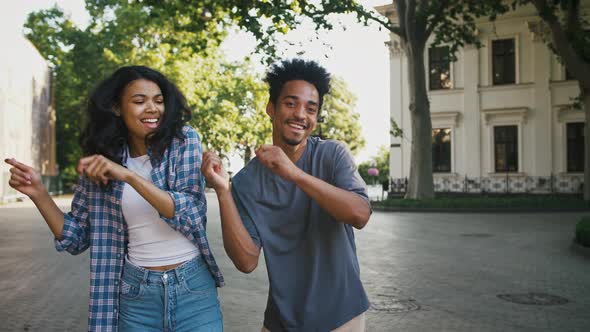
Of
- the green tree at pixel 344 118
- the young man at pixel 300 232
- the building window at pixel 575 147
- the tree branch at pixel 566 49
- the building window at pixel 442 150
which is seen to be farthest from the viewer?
the green tree at pixel 344 118

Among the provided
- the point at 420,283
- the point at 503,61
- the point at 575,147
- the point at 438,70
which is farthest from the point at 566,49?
the point at 420,283

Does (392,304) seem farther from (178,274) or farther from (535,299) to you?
(178,274)

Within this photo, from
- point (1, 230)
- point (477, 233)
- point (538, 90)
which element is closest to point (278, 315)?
point (477, 233)

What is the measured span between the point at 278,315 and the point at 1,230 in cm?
1699

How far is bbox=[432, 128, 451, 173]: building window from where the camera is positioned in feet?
107

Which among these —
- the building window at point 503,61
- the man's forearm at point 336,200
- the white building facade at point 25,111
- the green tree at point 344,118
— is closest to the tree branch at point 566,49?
the building window at point 503,61

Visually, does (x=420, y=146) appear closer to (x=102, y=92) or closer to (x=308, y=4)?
(x=308, y=4)

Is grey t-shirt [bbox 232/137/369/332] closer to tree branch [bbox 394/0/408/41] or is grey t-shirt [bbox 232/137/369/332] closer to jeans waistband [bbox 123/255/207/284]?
jeans waistband [bbox 123/255/207/284]

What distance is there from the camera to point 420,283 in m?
8.55

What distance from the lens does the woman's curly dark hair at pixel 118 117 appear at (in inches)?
103

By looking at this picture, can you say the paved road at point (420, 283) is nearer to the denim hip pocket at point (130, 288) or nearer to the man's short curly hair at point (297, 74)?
the denim hip pocket at point (130, 288)

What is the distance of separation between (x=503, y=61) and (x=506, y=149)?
438 centimetres

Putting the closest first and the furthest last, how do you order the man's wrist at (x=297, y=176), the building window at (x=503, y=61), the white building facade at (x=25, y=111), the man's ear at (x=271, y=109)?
the man's wrist at (x=297, y=176) → the man's ear at (x=271, y=109) → the building window at (x=503, y=61) → the white building facade at (x=25, y=111)

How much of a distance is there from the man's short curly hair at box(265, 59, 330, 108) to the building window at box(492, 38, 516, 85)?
3087cm
